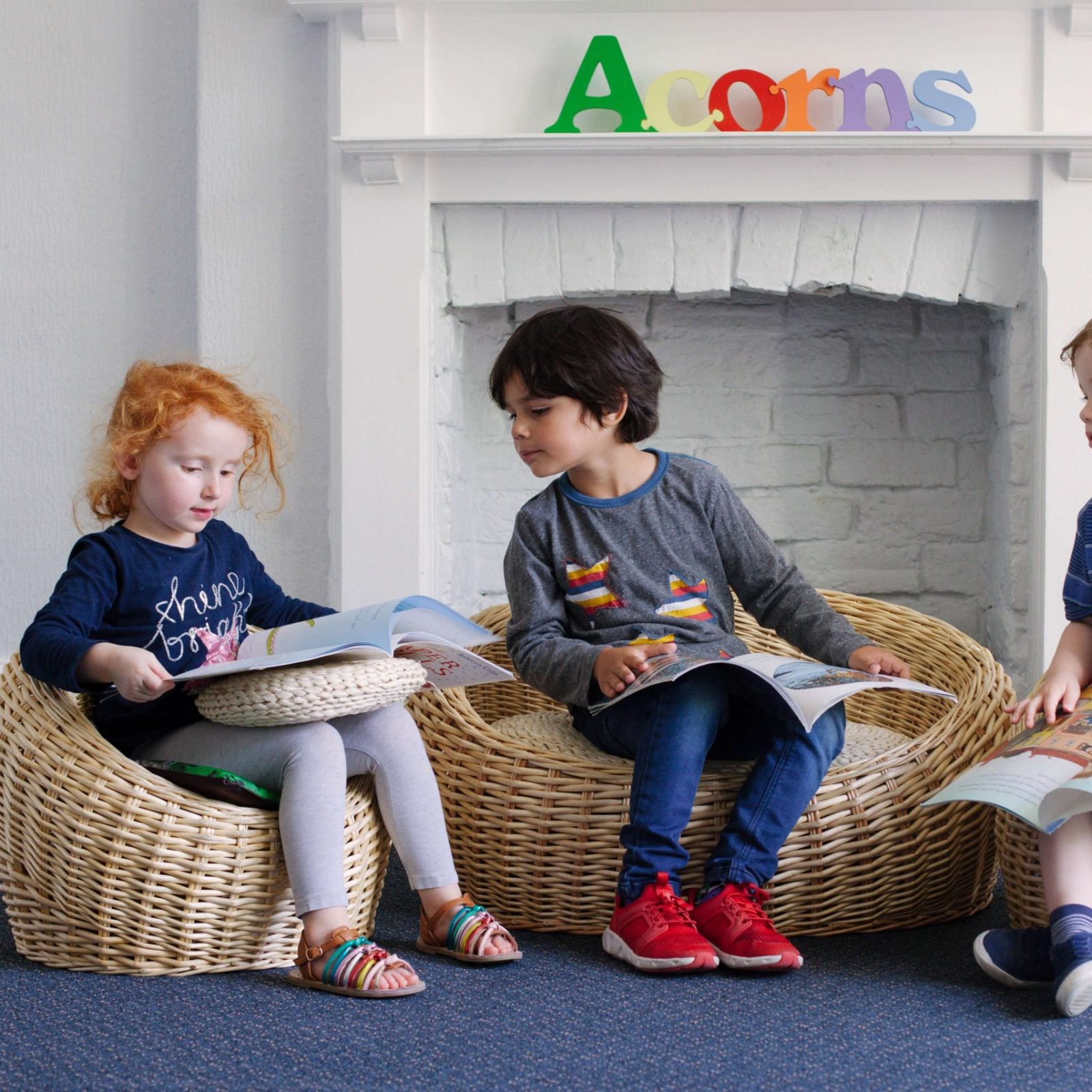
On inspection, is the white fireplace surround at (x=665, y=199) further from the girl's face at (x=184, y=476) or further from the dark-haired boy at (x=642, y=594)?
the girl's face at (x=184, y=476)

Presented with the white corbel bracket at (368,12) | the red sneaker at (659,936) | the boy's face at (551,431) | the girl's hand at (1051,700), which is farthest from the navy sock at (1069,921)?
the white corbel bracket at (368,12)

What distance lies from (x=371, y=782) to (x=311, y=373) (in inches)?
47.4

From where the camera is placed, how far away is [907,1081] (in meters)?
1.00

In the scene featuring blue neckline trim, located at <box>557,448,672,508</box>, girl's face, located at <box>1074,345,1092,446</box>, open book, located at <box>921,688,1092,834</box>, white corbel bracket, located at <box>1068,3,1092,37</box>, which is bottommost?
open book, located at <box>921,688,1092,834</box>

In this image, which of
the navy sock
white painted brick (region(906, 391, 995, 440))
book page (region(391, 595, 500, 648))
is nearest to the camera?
the navy sock

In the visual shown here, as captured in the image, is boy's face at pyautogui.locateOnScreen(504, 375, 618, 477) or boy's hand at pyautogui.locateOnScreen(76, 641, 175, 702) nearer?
boy's hand at pyautogui.locateOnScreen(76, 641, 175, 702)

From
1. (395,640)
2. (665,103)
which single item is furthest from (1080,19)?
(395,640)

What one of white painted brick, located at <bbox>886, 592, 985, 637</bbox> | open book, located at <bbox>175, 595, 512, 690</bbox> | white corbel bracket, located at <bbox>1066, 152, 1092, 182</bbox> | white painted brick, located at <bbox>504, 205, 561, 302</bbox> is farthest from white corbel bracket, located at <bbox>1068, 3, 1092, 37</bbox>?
open book, located at <bbox>175, 595, 512, 690</bbox>

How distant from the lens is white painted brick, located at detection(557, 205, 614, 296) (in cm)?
228

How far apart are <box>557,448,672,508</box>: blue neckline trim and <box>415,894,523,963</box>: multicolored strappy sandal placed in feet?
1.71

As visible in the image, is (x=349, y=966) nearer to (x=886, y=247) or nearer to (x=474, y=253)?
(x=474, y=253)

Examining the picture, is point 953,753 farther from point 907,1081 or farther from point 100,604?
point 100,604

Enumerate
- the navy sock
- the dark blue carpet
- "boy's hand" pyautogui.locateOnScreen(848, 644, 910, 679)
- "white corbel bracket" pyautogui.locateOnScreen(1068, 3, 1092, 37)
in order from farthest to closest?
1. "white corbel bracket" pyautogui.locateOnScreen(1068, 3, 1092, 37)
2. "boy's hand" pyautogui.locateOnScreen(848, 644, 910, 679)
3. the navy sock
4. the dark blue carpet

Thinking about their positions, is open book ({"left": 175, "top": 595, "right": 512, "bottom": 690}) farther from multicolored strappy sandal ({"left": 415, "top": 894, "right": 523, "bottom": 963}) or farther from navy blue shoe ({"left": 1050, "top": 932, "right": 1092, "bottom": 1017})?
navy blue shoe ({"left": 1050, "top": 932, "right": 1092, "bottom": 1017})
